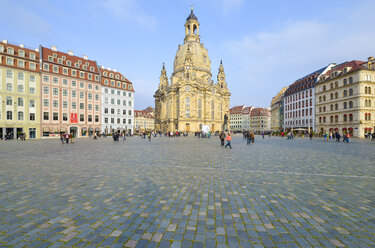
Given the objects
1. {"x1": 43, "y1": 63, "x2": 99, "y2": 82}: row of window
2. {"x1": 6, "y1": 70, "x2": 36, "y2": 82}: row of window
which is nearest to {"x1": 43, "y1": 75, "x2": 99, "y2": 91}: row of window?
{"x1": 43, "y1": 63, "x2": 99, "y2": 82}: row of window

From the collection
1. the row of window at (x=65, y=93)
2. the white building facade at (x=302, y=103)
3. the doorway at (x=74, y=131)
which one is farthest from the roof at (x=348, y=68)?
the doorway at (x=74, y=131)

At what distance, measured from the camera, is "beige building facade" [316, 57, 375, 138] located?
42750mm

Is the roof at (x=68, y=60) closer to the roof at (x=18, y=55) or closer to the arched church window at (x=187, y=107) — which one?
the roof at (x=18, y=55)

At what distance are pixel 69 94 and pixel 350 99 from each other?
229 ft

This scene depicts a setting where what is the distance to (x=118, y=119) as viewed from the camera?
59.0m

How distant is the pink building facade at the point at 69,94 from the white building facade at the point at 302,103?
61.5 m

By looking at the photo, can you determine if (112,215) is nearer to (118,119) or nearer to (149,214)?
(149,214)

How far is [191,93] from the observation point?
79.7m

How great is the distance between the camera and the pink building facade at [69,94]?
4344cm

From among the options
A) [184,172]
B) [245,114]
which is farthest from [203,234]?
[245,114]

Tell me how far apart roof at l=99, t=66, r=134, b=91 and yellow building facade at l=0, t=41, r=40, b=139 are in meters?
15.9

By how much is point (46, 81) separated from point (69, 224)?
5159cm

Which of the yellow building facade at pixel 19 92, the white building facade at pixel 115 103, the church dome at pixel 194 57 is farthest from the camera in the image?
the church dome at pixel 194 57

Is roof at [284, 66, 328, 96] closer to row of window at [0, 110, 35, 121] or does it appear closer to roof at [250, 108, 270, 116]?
roof at [250, 108, 270, 116]
